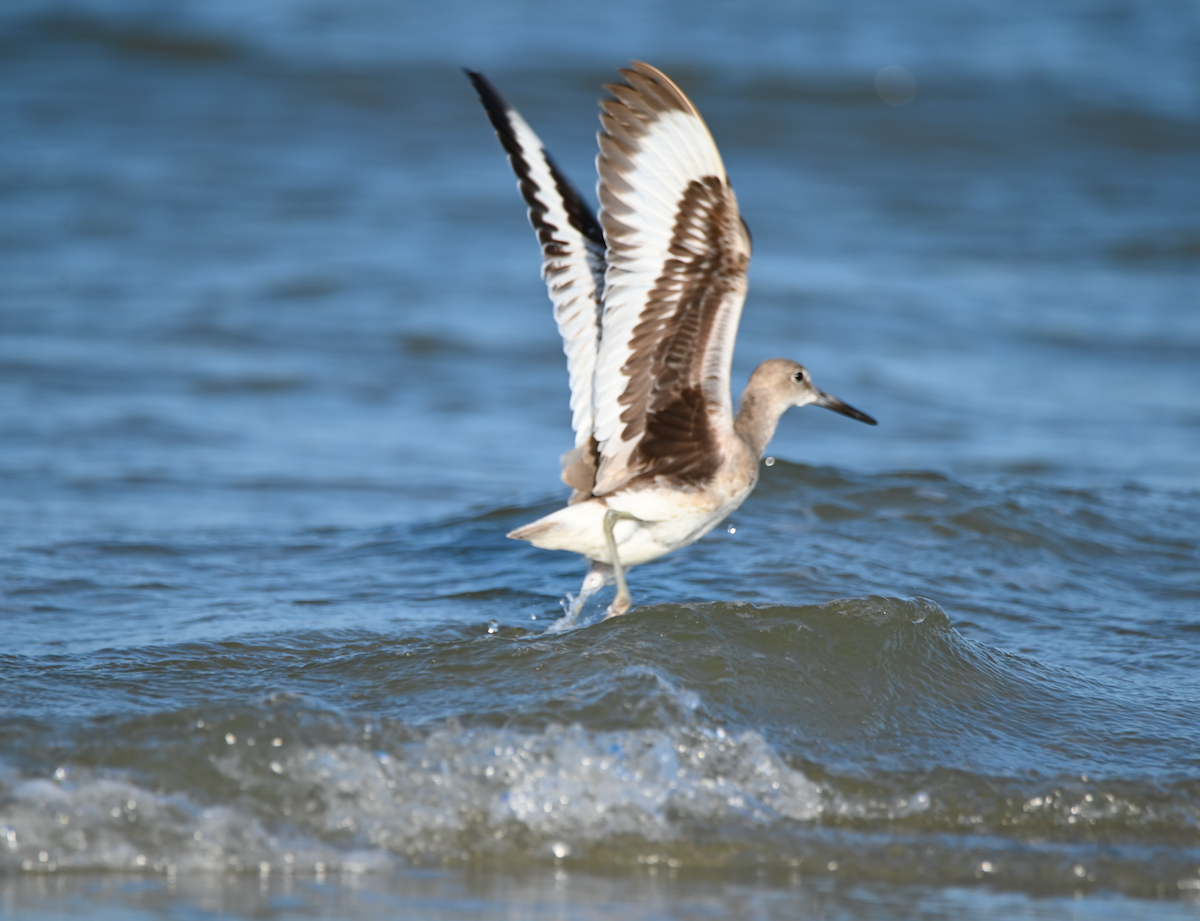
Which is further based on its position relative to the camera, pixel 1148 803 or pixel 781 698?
pixel 781 698

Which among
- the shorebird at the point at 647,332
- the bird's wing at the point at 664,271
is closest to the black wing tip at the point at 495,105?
the shorebird at the point at 647,332

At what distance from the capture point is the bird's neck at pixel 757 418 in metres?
5.19

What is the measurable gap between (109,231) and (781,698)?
10.6m

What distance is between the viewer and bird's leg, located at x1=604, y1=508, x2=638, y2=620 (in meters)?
4.81

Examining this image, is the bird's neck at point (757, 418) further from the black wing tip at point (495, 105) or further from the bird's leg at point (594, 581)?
the black wing tip at point (495, 105)

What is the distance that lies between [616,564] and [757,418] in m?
0.87

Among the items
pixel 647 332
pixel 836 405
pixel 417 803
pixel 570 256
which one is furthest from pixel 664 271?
pixel 417 803

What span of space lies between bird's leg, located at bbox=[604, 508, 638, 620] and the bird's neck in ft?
2.10

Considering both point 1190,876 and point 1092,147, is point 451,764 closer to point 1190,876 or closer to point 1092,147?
point 1190,876

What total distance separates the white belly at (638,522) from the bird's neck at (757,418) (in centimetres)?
30

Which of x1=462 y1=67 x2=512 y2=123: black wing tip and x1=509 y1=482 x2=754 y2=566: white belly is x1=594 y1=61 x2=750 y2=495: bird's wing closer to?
x1=509 y1=482 x2=754 y2=566: white belly

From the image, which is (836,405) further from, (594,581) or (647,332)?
(647,332)

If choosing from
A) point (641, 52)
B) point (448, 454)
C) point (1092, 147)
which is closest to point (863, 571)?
point (448, 454)

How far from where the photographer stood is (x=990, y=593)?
561cm
